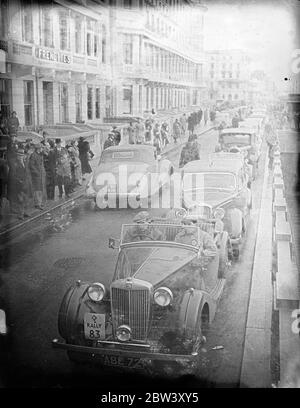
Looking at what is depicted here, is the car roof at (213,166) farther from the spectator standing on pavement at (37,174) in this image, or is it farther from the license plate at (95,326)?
the license plate at (95,326)

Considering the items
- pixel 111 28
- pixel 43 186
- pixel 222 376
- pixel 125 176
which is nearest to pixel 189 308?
pixel 222 376

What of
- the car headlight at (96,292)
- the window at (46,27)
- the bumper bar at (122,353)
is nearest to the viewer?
the bumper bar at (122,353)

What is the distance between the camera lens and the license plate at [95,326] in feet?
11.6

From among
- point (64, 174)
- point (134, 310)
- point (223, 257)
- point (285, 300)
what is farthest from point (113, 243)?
point (285, 300)

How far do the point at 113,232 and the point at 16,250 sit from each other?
2.28 ft

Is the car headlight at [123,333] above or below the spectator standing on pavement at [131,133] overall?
below

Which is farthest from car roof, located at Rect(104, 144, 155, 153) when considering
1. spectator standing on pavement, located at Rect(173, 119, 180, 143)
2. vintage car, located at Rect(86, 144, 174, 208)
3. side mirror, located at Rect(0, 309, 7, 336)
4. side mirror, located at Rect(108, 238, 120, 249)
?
side mirror, located at Rect(0, 309, 7, 336)

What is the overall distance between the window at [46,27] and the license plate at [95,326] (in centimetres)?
191

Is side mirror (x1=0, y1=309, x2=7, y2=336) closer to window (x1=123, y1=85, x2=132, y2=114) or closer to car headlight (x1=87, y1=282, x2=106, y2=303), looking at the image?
car headlight (x1=87, y1=282, x2=106, y2=303)

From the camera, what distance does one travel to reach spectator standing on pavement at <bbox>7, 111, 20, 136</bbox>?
3997 mm

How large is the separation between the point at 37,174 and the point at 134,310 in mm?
1528

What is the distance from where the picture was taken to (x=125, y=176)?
13.6 ft

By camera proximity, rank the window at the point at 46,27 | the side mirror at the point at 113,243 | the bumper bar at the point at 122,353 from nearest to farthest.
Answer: the bumper bar at the point at 122,353 → the window at the point at 46,27 → the side mirror at the point at 113,243

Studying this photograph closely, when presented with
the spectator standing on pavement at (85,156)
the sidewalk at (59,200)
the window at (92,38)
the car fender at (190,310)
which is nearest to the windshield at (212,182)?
the sidewalk at (59,200)
